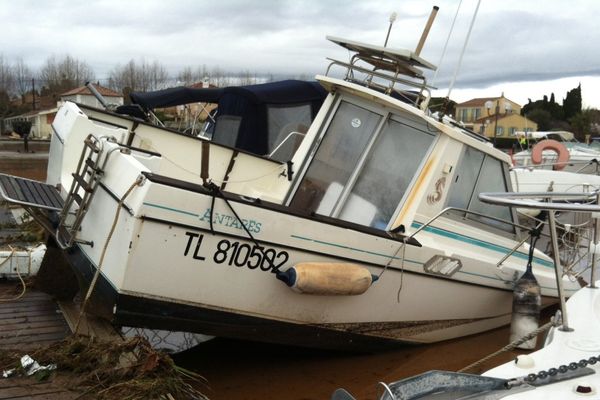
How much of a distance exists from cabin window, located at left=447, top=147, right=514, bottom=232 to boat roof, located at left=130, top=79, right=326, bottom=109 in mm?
2284

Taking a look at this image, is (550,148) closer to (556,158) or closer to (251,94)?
(556,158)

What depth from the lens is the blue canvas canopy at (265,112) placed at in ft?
24.0

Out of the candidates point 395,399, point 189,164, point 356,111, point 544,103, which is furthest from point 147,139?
point 544,103

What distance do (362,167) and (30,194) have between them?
3036mm

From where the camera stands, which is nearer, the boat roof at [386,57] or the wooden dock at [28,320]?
the wooden dock at [28,320]

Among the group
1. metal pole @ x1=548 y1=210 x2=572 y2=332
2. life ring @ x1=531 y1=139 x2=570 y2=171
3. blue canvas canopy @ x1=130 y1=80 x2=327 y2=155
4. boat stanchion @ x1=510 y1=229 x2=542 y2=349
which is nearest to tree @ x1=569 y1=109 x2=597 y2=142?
life ring @ x1=531 y1=139 x2=570 y2=171

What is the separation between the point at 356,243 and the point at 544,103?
251 feet

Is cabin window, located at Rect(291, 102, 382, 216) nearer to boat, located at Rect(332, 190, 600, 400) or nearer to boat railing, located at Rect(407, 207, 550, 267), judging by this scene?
boat railing, located at Rect(407, 207, 550, 267)

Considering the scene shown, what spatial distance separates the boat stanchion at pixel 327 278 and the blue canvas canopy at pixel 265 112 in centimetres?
290

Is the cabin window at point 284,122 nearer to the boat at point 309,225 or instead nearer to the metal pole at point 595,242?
the boat at point 309,225

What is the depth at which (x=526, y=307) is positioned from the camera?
6.04 meters

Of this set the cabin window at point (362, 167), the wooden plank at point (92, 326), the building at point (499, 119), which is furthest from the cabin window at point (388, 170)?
the building at point (499, 119)

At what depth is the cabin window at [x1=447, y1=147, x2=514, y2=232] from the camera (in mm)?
5945

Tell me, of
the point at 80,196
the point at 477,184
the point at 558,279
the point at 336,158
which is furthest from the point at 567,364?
the point at 80,196
